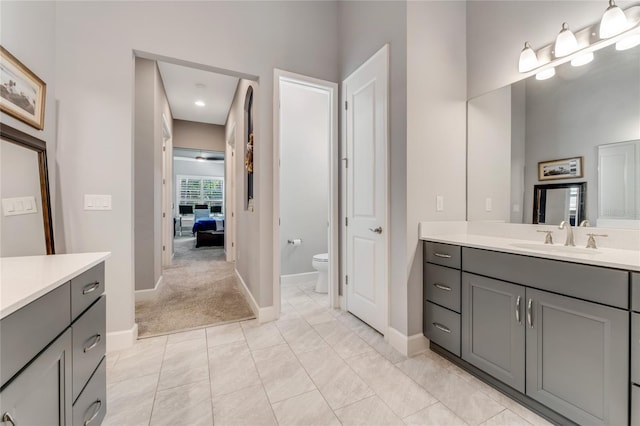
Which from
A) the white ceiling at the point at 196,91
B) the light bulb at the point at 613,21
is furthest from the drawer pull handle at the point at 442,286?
the white ceiling at the point at 196,91

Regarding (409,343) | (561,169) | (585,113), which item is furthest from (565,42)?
(409,343)

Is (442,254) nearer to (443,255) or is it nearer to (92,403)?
(443,255)

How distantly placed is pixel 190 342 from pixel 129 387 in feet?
1.84

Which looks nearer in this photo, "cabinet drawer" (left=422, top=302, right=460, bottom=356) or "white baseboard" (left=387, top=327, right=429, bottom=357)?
"cabinet drawer" (left=422, top=302, right=460, bottom=356)

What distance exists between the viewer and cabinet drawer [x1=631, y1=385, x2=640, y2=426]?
1.06 m

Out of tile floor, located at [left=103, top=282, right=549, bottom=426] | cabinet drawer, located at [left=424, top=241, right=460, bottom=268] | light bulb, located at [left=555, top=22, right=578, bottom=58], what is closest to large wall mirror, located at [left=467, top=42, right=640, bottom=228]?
light bulb, located at [left=555, top=22, right=578, bottom=58]

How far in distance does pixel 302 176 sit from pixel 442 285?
2.56m

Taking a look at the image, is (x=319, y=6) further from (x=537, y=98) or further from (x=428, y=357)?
(x=428, y=357)

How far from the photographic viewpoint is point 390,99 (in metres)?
2.12

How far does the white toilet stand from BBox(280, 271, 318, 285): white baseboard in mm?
454

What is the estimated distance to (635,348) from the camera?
1.07m

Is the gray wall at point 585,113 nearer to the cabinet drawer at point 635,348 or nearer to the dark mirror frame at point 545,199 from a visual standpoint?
the dark mirror frame at point 545,199

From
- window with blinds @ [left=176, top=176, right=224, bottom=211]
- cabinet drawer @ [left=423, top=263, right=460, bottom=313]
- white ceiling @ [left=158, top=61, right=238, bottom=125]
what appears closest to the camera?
cabinet drawer @ [left=423, top=263, right=460, bottom=313]

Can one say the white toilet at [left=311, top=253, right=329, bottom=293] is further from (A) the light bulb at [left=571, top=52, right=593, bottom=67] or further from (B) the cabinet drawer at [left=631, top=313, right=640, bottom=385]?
(A) the light bulb at [left=571, top=52, right=593, bottom=67]
